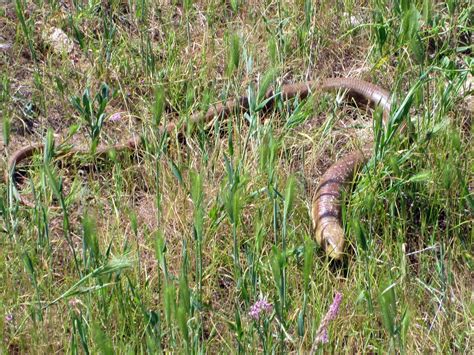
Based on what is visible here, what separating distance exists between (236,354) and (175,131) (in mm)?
1440

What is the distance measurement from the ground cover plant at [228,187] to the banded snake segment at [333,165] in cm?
6

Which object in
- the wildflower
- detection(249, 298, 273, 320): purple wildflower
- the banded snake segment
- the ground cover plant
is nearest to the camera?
detection(249, 298, 273, 320): purple wildflower

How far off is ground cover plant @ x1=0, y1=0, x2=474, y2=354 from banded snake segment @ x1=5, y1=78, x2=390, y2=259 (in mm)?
59

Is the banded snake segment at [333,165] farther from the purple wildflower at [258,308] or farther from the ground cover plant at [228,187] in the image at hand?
the purple wildflower at [258,308]

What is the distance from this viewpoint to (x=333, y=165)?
4.45m

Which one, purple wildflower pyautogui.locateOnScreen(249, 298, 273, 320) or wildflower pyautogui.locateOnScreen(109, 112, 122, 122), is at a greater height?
purple wildflower pyautogui.locateOnScreen(249, 298, 273, 320)

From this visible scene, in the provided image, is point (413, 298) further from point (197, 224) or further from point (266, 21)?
point (266, 21)

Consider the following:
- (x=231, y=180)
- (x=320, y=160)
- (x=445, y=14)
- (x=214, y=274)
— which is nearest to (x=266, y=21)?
(x=320, y=160)

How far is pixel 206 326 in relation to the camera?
348 cm

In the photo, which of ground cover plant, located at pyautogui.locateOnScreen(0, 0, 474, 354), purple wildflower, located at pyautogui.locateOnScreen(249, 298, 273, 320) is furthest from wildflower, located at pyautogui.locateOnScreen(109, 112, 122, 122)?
purple wildflower, located at pyautogui.locateOnScreen(249, 298, 273, 320)

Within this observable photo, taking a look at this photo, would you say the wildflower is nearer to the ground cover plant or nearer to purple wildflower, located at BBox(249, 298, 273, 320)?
the ground cover plant

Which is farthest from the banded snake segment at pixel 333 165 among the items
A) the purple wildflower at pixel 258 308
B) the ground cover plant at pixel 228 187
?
the purple wildflower at pixel 258 308

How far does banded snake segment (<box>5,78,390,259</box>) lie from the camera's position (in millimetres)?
3859

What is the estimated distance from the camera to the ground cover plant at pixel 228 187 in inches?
115
